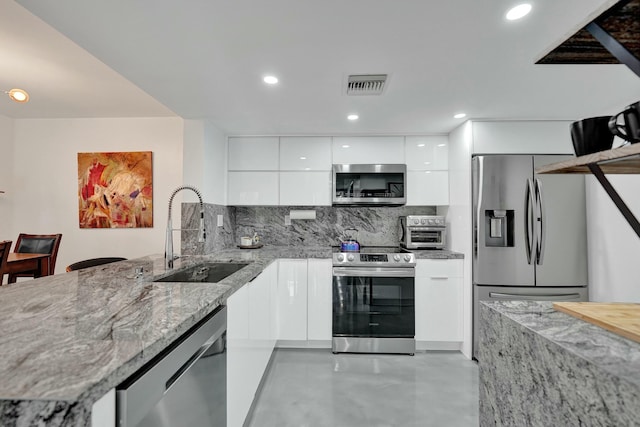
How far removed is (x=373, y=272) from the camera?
297cm

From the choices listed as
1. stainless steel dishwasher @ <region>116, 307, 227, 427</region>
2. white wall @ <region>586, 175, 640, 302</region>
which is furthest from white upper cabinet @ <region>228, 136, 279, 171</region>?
→ white wall @ <region>586, 175, 640, 302</region>

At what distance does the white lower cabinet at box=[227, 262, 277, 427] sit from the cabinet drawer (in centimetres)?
151

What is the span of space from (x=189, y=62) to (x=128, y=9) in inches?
19.2

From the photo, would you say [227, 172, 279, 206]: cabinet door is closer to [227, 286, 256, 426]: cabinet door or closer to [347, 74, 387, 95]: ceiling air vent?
[347, 74, 387, 95]: ceiling air vent

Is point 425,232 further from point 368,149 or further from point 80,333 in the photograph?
point 80,333

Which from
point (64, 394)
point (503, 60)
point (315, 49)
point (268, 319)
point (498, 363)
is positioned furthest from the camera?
point (268, 319)

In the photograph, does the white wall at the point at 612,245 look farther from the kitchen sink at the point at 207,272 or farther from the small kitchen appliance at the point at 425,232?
the kitchen sink at the point at 207,272

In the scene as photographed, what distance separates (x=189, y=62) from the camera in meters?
1.87

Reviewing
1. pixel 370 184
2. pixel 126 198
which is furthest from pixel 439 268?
pixel 126 198

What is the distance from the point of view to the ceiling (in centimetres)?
141

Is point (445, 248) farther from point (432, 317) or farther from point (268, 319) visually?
point (268, 319)

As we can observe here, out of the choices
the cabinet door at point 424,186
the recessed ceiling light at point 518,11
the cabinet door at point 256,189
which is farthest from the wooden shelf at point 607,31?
the cabinet door at point 256,189

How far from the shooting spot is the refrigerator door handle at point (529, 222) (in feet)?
8.96

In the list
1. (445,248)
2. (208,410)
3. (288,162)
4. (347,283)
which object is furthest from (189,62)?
(445,248)
